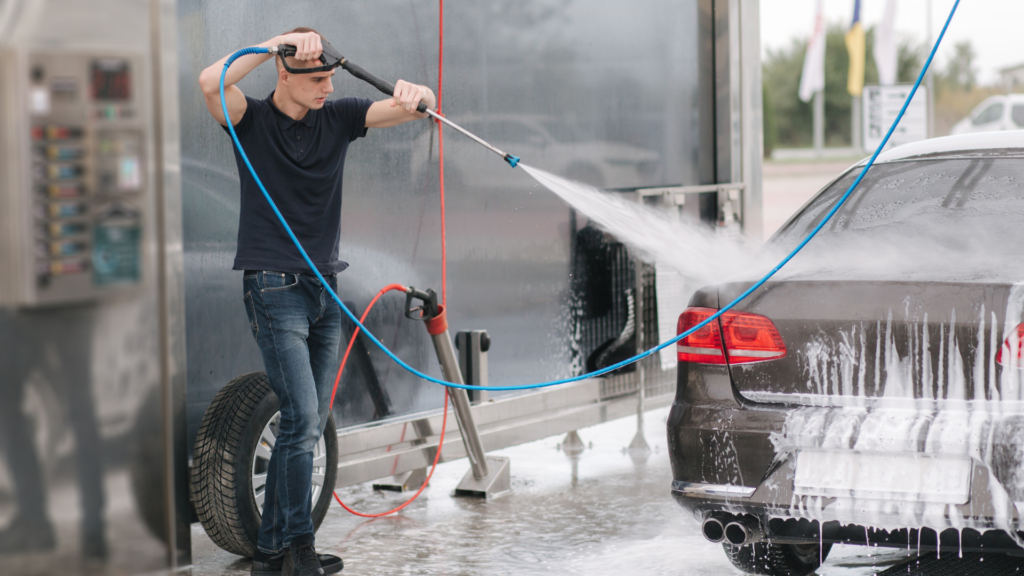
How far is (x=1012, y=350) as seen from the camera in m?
3.10

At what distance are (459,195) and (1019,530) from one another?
3259mm

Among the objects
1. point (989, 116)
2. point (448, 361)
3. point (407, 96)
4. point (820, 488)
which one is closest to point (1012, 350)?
point (820, 488)

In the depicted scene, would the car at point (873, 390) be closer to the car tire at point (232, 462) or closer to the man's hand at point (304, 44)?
the man's hand at point (304, 44)

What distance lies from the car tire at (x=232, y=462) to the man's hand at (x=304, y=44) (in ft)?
4.32

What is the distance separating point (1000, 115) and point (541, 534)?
75.1 feet

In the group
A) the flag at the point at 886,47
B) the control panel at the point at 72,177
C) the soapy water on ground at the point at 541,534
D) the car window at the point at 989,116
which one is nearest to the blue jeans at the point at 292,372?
the soapy water on ground at the point at 541,534

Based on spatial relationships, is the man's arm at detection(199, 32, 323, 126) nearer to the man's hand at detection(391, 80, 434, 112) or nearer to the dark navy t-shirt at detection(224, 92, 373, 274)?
the dark navy t-shirt at detection(224, 92, 373, 274)

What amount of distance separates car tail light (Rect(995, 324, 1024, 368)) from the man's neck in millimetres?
2430

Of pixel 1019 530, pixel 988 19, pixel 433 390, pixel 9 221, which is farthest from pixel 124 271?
pixel 988 19

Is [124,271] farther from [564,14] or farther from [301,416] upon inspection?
[564,14]

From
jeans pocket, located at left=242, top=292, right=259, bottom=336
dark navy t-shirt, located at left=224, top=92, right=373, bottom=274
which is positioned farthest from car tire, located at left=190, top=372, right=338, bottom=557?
dark navy t-shirt, located at left=224, top=92, right=373, bottom=274

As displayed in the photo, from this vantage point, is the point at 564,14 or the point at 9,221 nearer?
the point at 9,221

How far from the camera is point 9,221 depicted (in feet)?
7.51

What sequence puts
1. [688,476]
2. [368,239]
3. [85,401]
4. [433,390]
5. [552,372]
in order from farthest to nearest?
[552,372], [433,390], [368,239], [688,476], [85,401]
